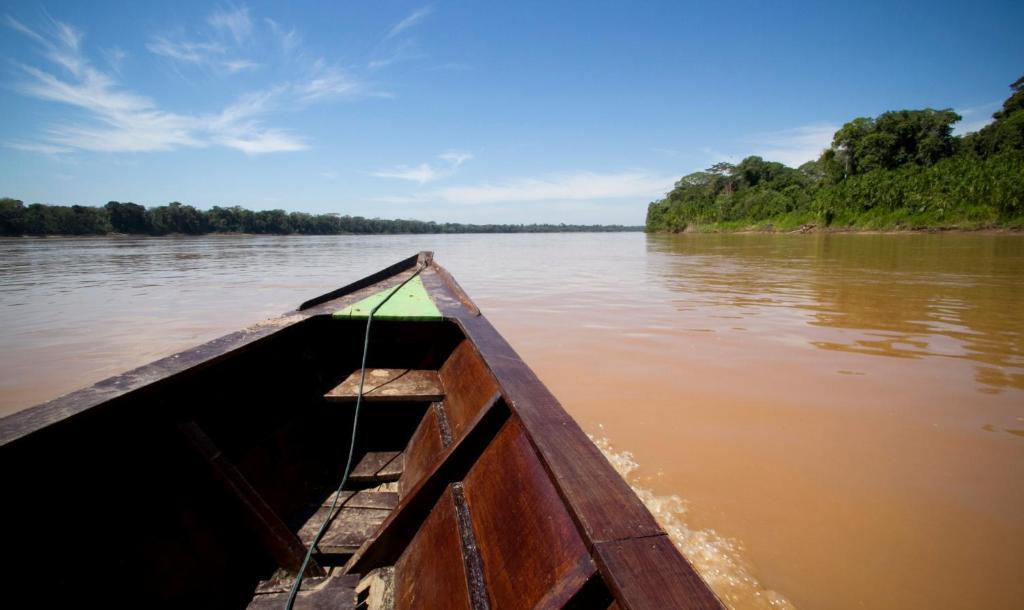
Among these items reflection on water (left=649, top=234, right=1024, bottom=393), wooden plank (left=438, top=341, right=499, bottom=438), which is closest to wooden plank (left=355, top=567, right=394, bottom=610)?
wooden plank (left=438, top=341, right=499, bottom=438)

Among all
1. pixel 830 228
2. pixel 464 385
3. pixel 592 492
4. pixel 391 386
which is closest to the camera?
pixel 592 492

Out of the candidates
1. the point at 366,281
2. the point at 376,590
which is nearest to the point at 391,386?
the point at 376,590

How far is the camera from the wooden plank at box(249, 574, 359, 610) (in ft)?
4.49

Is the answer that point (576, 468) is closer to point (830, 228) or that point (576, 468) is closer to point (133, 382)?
point (133, 382)

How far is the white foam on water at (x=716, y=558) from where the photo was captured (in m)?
1.71

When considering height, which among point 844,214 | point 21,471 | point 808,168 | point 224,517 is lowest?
point 224,517

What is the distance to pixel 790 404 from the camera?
11.2 ft

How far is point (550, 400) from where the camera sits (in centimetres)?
159

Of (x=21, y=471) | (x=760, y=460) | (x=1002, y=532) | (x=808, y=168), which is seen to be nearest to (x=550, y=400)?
(x=21, y=471)

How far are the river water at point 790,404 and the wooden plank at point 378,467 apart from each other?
136 centimetres

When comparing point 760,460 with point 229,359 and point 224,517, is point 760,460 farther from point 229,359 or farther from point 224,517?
point 229,359

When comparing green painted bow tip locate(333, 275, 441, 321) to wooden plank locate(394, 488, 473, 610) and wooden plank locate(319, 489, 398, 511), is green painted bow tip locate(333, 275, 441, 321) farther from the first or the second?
wooden plank locate(394, 488, 473, 610)

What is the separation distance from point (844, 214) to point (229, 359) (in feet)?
145

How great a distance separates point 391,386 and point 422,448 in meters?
0.49
